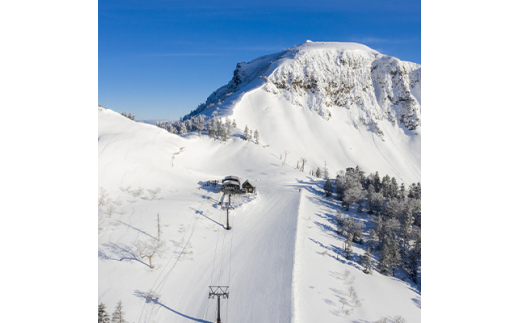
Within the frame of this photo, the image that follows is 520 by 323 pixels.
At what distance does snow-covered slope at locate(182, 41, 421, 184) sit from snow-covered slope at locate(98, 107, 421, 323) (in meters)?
67.0

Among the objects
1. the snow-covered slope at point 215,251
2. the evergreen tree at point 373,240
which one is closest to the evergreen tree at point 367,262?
the snow-covered slope at point 215,251

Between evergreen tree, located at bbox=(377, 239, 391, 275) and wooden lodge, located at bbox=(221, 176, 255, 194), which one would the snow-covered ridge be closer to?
wooden lodge, located at bbox=(221, 176, 255, 194)

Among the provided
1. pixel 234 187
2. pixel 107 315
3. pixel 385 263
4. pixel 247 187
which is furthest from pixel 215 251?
pixel 385 263

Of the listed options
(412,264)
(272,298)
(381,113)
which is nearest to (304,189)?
(412,264)

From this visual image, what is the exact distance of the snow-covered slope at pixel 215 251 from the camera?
1875cm

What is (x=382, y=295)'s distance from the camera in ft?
70.8

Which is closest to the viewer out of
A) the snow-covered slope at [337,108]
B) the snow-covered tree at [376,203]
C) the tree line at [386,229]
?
the tree line at [386,229]

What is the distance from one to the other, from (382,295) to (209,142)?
204 feet

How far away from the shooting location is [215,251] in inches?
1013

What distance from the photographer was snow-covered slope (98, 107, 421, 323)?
18.8 metres

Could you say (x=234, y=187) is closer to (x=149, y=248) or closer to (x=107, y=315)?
(x=149, y=248)

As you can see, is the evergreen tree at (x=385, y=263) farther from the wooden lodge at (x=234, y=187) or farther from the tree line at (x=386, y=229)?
the wooden lodge at (x=234, y=187)

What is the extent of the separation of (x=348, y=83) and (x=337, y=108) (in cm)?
1875

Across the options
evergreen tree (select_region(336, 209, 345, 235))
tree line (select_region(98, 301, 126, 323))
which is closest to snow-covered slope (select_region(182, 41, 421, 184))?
evergreen tree (select_region(336, 209, 345, 235))
